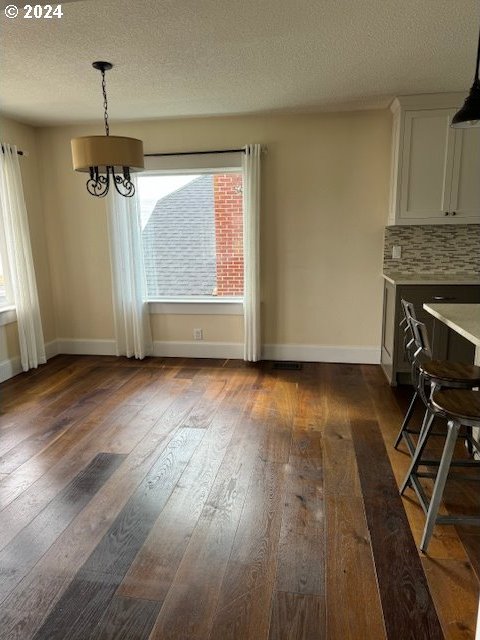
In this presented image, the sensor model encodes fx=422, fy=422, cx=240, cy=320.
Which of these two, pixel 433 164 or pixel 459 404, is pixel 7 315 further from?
pixel 433 164

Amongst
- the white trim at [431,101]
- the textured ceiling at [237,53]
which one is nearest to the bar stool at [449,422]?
the textured ceiling at [237,53]

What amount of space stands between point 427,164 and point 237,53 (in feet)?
6.45

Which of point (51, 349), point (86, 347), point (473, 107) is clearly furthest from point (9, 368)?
point (473, 107)

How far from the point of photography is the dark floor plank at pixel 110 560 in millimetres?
1519

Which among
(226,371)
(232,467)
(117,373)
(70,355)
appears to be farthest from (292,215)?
(70,355)

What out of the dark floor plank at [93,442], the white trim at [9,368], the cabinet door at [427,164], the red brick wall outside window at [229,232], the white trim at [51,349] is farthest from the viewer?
the white trim at [51,349]

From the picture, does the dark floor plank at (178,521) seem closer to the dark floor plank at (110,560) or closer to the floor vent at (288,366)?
the dark floor plank at (110,560)

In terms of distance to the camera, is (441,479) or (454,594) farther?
(441,479)

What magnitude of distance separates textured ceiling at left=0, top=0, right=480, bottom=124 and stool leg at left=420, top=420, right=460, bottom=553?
6.75ft

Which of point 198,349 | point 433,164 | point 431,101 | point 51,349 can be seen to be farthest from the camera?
point 51,349

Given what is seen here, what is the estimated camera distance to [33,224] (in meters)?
4.56

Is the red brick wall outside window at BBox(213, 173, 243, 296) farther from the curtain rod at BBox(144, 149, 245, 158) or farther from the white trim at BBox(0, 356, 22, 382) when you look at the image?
the white trim at BBox(0, 356, 22, 382)

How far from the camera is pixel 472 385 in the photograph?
80.2 inches

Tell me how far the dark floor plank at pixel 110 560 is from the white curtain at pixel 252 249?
198 centimetres
